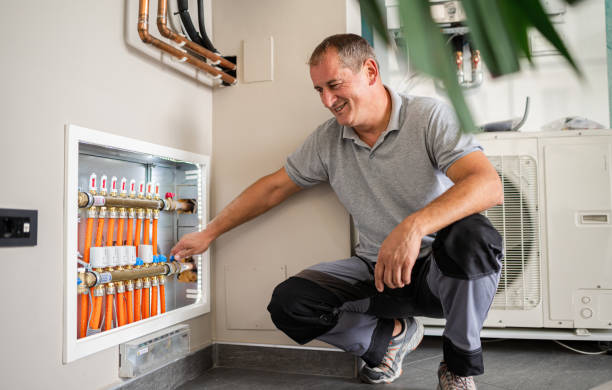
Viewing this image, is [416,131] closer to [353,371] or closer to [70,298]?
[353,371]

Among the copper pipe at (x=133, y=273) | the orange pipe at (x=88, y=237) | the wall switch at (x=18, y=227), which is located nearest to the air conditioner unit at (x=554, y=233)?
the copper pipe at (x=133, y=273)

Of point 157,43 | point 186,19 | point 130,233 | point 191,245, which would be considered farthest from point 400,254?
point 186,19

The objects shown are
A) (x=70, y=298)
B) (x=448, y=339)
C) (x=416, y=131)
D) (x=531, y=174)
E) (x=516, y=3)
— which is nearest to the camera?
(x=516, y=3)

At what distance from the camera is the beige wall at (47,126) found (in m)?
1.05

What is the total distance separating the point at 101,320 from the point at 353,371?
0.83 meters

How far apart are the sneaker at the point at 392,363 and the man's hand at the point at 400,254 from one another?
1.44ft

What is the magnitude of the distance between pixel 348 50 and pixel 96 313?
1072 mm

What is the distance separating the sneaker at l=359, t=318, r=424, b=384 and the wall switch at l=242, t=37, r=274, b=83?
104 centimetres

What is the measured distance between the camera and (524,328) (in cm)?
194

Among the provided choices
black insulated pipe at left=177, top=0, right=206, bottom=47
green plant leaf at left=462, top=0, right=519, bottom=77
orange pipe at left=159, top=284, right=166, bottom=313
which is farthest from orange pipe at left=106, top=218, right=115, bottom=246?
green plant leaf at left=462, top=0, right=519, bottom=77

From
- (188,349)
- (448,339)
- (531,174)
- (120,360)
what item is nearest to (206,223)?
(188,349)

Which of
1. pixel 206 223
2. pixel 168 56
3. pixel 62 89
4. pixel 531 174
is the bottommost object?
pixel 206 223

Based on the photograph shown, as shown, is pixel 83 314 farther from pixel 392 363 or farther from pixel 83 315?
pixel 392 363

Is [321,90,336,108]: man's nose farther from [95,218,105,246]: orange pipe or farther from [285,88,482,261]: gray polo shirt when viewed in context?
[95,218,105,246]: orange pipe
